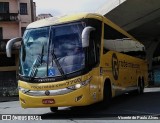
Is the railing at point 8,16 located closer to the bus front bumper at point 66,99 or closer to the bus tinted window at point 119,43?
the bus tinted window at point 119,43

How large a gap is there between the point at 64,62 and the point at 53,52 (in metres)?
0.51

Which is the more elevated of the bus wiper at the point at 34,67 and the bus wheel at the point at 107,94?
the bus wiper at the point at 34,67

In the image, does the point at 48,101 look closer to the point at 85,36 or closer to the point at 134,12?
the point at 85,36

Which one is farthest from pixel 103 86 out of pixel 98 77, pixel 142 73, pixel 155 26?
pixel 155 26

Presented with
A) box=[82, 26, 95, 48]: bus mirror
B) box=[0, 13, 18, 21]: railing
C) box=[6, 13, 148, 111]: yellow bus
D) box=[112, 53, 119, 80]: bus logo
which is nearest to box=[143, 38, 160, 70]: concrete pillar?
box=[0, 13, 18, 21]: railing

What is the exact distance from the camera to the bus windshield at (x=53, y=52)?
13.0 meters

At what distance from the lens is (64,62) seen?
12961 millimetres

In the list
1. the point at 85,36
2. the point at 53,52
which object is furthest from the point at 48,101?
the point at 85,36

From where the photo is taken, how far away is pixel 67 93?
1273 cm

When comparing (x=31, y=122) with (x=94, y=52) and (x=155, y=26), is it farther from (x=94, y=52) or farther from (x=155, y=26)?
(x=155, y=26)

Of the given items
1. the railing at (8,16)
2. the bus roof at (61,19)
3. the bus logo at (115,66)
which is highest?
the railing at (8,16)

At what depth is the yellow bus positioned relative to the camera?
1279cm

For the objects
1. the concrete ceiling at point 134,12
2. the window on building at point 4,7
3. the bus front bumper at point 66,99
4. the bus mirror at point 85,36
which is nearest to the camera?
the bus mirror at point 85,36

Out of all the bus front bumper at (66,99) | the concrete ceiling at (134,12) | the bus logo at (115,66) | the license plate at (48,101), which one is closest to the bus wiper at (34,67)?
the bus front bumper at (66,99)
